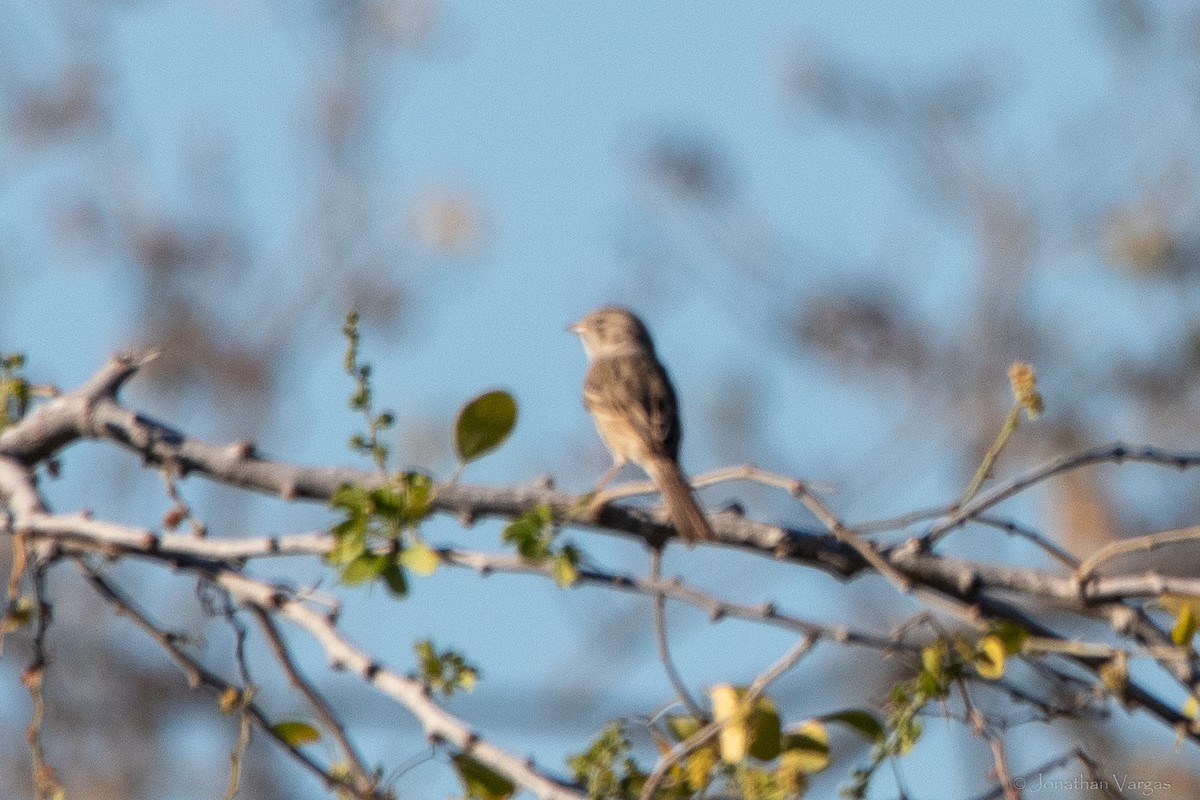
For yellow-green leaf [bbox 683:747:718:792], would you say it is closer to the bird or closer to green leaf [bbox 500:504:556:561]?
green leaf [bbox 500:504:556:561]

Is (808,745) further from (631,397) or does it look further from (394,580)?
(631,397)

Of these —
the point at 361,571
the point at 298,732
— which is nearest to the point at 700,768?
the point at 361,571

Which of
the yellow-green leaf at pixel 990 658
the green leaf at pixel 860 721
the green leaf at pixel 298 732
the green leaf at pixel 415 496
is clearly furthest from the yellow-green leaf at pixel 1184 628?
the green leaf at pixel 298 732

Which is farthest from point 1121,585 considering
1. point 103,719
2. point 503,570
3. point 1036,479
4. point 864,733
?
point 103,719

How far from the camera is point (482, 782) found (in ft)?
8.90

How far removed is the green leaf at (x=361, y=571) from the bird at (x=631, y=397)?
7.34 ft

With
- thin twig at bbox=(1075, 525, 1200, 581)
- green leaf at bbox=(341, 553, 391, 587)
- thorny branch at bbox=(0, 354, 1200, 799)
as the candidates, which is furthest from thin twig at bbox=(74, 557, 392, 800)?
thin twig at bbox=(1075, 525, 1200, 581)

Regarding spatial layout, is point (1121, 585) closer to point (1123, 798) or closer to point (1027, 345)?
point (1123, 798)

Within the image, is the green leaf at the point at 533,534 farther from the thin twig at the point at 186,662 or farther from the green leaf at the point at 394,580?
the thin twig at the point at 186,662

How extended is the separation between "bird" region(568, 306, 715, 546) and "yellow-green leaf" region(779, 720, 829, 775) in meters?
1.99

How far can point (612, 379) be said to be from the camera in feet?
20.8

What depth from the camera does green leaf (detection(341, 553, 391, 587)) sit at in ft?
8.50

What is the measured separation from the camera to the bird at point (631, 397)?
5.67 metres

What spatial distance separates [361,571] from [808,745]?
2.58ft
